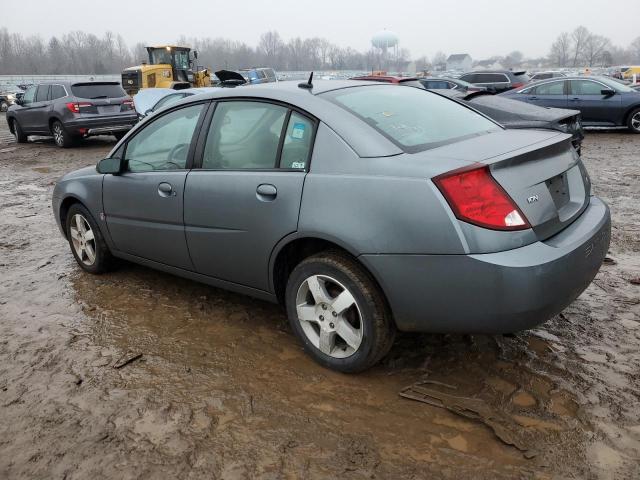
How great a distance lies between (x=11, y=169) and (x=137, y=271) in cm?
852

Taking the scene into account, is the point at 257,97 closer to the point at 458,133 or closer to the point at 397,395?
the point at 458,133

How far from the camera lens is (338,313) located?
111 inches

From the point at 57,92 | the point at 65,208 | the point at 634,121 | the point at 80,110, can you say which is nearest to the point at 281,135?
the point at 65,208

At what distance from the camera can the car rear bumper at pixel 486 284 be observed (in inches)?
93.0

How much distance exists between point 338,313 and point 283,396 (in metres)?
0.51

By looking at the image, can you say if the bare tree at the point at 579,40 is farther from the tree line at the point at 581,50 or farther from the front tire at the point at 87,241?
the front tire at the point at 87,241

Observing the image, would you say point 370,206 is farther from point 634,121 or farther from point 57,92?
point 57,92

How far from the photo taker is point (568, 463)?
2.22m

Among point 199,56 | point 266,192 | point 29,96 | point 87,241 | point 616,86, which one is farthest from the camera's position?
point 199,56

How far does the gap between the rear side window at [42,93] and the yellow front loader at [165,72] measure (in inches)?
417

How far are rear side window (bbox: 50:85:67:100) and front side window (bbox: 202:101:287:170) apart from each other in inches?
489

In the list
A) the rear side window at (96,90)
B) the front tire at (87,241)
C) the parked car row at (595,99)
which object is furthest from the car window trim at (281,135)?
the parked car row at (595,99)

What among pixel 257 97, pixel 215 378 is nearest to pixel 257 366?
pixel 215 378

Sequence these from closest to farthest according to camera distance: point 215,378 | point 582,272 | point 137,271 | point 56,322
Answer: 1. point 582,272
2. point 215,378
3. point 56,322
4. point 137,271
